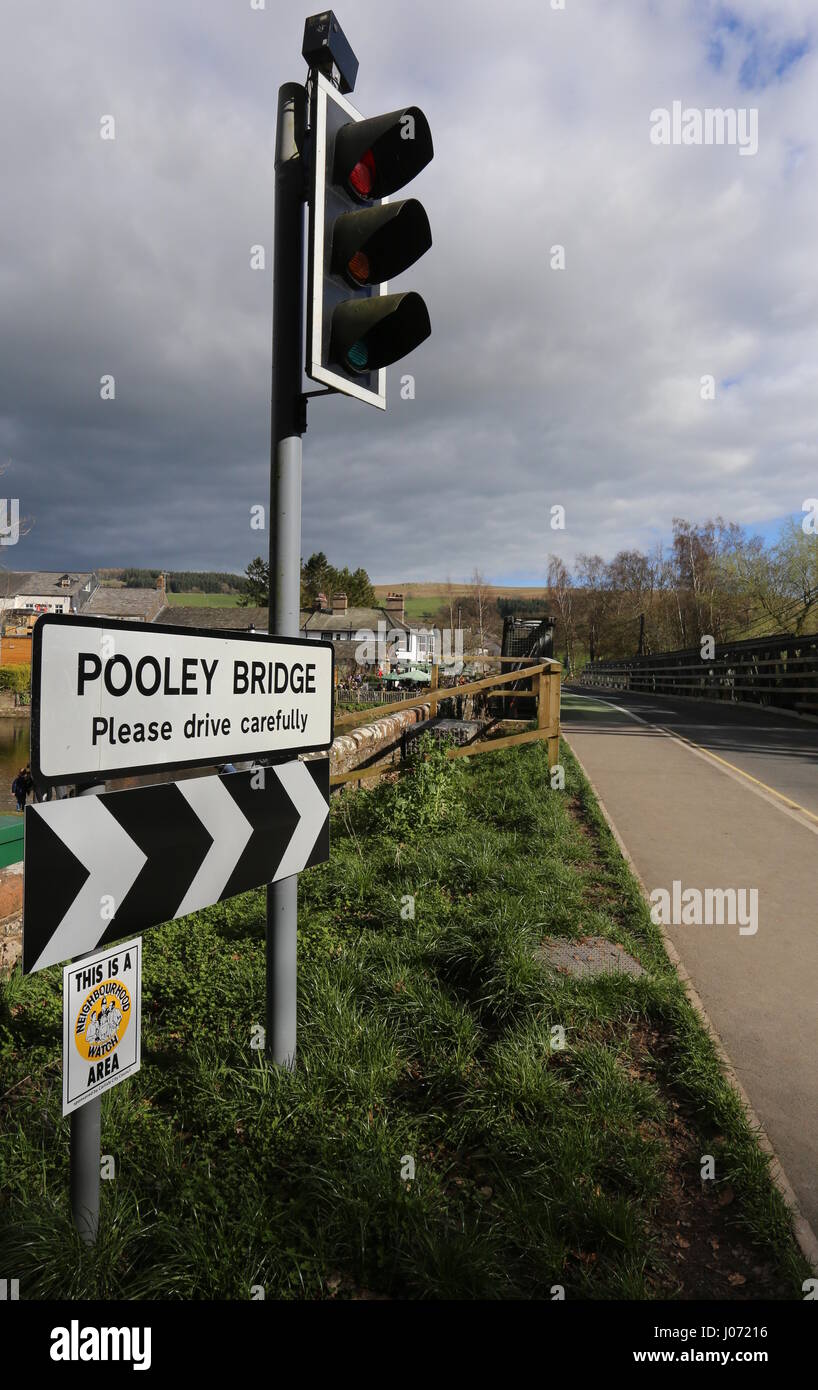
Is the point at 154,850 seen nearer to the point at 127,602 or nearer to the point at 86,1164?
the point at 86,1164

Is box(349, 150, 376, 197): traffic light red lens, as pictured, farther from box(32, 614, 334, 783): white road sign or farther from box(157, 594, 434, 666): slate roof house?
box(157, 594, 434, 666): slate roof house

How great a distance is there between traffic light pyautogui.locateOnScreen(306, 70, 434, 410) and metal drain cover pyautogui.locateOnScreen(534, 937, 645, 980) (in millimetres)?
2998

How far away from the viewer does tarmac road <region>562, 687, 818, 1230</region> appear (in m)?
3.04

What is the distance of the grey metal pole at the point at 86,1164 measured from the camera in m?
1.92

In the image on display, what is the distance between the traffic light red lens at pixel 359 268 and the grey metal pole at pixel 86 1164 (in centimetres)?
196

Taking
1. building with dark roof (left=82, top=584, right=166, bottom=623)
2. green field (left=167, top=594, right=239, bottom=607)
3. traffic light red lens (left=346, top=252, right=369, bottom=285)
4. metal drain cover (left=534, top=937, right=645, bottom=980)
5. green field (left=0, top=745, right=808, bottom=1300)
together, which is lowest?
green field (left=0, top=745, right=808, bottom=1300)

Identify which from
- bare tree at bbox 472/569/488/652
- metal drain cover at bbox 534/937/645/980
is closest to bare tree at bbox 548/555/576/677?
bare tree at bbox 472/569/488/652

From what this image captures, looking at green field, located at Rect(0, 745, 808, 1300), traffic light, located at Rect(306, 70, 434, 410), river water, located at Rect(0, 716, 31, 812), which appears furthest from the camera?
river water, located at Rect(0, 716, 31, 812)

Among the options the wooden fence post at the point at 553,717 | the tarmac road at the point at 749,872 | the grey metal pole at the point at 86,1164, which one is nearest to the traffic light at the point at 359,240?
the grey metal pole at the point at 86,1164

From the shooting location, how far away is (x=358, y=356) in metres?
2.62

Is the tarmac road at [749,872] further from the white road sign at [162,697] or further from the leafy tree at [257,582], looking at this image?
the leafy tree at [257,582]

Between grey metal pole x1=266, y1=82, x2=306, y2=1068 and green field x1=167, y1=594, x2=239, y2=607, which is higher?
green field x1=167, y1=594, x2=239, y2=607

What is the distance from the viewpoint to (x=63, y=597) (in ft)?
281
